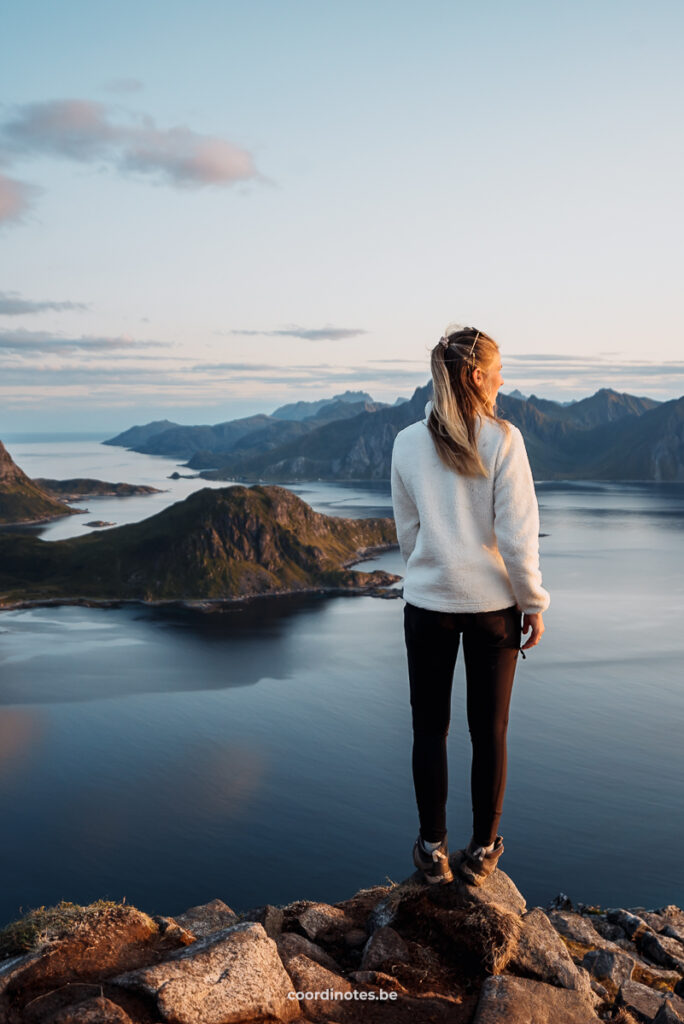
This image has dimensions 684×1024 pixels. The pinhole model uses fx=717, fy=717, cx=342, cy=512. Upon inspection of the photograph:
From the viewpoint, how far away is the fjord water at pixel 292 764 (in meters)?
66.0

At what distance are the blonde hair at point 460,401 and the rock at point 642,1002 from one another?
5.58 metres

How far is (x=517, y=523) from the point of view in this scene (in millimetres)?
5965

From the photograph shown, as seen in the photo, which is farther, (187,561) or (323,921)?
(187,561)

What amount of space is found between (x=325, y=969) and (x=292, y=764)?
83.9 metres

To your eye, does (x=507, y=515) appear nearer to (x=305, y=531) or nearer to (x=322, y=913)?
(x=322, y=913)

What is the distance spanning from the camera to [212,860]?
68.5 meters

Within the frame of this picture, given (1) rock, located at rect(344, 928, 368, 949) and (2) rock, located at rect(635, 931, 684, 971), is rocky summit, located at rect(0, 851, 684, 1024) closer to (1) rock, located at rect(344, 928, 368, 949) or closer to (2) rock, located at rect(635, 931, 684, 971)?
(1) rock, located at rect(344, 928, 368, 949)

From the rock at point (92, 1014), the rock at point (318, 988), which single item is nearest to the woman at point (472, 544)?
the rock at point (318, 988)

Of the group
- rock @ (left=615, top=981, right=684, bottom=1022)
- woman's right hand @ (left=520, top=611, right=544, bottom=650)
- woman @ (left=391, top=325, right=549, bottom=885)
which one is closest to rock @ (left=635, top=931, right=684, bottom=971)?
rock @ (left=615, top=981, right=684, bottom=1022)

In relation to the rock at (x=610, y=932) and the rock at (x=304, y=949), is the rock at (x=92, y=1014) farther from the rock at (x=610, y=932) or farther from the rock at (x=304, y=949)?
the rock at (x=610, y=932)

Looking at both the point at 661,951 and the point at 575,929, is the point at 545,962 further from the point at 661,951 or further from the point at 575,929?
the point at 575,929

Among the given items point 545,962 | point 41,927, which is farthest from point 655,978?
point 41,927

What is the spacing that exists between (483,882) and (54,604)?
16219 centimetres

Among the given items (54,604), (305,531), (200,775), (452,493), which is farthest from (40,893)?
(305,531)
